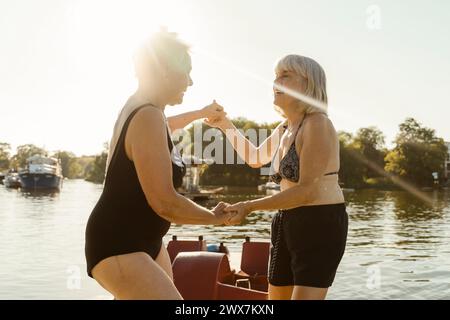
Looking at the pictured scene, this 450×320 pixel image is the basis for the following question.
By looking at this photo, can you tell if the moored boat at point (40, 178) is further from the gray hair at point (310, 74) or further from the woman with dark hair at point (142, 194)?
the woman with dark hair at point (142, 194)

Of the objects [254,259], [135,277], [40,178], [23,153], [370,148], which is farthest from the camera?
[23,153]

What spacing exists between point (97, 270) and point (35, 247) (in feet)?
101

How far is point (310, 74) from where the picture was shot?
3676mm

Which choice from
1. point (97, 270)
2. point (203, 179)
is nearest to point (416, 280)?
point (97, 270)

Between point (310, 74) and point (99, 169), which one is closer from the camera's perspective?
point (310, 74)

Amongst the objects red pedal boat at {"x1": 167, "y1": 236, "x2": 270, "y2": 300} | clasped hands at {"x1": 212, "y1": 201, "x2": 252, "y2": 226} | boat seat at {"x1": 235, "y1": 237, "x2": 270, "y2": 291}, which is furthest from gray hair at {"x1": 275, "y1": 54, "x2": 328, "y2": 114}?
boat seat at {"x1": 235, "y1": 237, "x2": 270, "y2": 291}

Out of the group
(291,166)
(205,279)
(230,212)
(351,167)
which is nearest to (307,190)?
(291,166)

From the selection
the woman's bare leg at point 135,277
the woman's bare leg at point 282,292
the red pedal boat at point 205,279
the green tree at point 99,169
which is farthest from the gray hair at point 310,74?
the green tree at point 99,169

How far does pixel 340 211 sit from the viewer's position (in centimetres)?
376

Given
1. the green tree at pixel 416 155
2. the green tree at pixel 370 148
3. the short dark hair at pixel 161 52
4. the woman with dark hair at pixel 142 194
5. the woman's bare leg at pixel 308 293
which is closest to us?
the woman with dark hair at pixel 142 194

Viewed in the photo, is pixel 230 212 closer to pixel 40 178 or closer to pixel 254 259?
pixel 254 259

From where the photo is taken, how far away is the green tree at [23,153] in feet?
592

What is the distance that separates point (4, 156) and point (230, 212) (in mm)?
194868

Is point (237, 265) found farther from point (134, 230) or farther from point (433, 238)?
point (433, 238)
